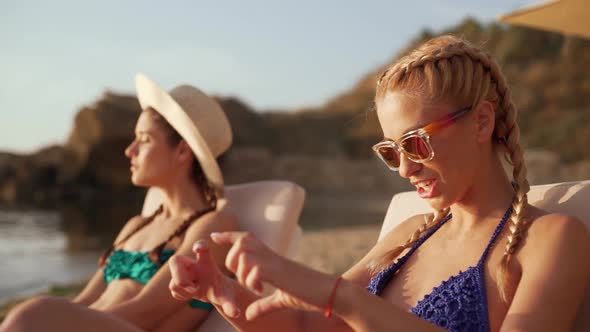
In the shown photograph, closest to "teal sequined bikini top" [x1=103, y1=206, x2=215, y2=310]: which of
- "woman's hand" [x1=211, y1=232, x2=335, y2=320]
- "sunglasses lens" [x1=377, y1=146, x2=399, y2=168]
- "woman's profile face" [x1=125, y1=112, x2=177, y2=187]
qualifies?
"woman's profile face" [x1=125, y1=112, x2=177, y2=187]

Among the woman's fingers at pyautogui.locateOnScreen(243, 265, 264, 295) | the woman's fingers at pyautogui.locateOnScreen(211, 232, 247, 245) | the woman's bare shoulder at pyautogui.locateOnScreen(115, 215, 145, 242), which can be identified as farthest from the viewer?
the woman's bare shoulder at pyautogui.locateOnScreen(115, 215, 145, 242)

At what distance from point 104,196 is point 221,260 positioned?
1760 cm

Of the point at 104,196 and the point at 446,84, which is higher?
the point at 446,84

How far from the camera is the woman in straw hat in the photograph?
10.5 ft

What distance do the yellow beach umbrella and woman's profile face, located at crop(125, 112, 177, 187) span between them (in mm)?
2550

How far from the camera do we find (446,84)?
1.78 metres

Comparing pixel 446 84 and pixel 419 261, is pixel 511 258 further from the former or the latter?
pixel 446 84

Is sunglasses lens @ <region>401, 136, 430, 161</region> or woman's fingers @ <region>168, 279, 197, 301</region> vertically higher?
sunglasses lens @ <region>401, 136, 430, 161</region>

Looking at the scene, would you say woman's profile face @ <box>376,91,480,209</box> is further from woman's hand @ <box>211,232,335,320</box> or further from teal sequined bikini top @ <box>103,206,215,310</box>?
teal sequined bikini top @ <box>103,206,215,310</box>

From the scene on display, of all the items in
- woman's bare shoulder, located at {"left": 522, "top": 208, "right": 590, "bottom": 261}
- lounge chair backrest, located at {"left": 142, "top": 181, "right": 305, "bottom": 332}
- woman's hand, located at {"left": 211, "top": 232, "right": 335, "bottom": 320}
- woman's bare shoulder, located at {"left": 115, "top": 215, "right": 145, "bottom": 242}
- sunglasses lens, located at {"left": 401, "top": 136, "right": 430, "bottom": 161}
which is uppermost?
sunglasses lens, located at {"left": 401, "top": 136, "right": 430, "bottom": 161}

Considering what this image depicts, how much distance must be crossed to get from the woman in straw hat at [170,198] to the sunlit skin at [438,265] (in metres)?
1.26

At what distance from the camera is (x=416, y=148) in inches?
70.3

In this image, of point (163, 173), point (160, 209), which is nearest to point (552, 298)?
point (163, 173)

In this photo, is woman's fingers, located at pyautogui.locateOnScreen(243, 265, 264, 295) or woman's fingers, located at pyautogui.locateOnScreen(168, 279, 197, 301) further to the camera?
woman's fingers, located at pyautogui.locateOnScreen(168, 279, 197, 301)
